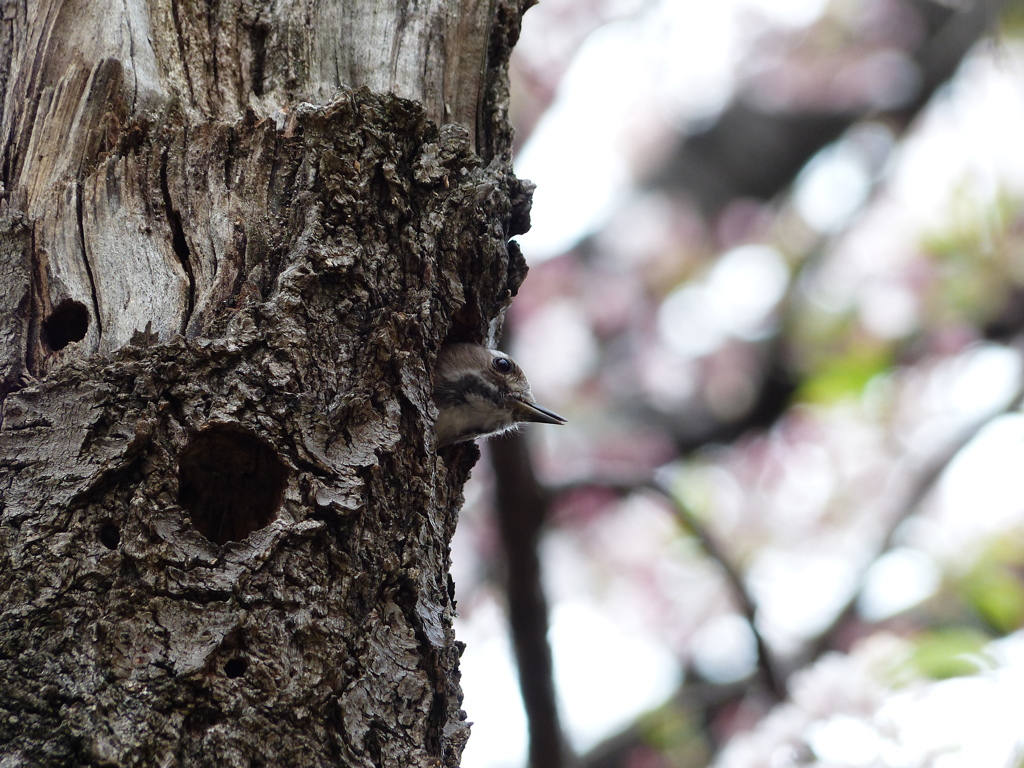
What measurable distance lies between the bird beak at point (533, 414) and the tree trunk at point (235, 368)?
2.72 ft

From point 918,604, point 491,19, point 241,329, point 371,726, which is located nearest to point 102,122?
point 241,329

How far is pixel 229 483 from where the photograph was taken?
177 centimetres

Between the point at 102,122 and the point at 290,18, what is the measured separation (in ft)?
1.44

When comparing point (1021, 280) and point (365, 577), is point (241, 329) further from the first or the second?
point (1021, 280)

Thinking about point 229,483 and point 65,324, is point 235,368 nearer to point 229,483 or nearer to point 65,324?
point 229,483

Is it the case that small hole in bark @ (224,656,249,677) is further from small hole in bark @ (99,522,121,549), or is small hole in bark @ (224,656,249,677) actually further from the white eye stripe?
the white eye stripe

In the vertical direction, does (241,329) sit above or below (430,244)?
below

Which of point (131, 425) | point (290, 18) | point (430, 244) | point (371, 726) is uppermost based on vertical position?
point (290, 18)

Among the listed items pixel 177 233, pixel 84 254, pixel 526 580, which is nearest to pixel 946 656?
pixel 526 580

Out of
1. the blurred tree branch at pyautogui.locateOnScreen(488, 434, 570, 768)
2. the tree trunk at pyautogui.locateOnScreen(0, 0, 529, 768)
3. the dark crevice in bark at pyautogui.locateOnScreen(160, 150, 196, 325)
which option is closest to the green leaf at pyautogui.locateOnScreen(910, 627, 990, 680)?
the blurred tree branch at pyautogui.locateOnScreen(488, 434, 570, 768)

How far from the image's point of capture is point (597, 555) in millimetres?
7297

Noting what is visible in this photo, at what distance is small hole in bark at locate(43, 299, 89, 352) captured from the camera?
1790mm

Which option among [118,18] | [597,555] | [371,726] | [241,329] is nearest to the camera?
[371,726]

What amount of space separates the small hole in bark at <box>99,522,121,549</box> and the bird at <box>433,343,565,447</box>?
103cm
